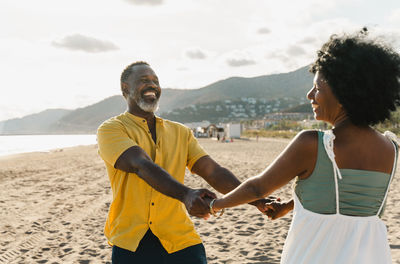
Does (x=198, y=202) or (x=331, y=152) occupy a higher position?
(x=331, y=152)

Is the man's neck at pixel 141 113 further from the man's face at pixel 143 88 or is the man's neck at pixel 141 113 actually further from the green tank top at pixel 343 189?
the green tank top at pixel 343 189

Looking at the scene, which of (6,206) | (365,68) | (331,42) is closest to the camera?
(365,68)

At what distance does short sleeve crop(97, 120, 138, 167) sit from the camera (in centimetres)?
239

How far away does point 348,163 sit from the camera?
63.4 inches

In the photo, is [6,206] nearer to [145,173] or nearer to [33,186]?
[33,186]

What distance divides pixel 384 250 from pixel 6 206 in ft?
30.9

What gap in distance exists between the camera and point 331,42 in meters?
1.73

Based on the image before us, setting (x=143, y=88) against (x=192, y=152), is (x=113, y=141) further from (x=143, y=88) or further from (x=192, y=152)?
(x=192, y=152)

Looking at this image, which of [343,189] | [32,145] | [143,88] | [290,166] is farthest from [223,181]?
[32,145]

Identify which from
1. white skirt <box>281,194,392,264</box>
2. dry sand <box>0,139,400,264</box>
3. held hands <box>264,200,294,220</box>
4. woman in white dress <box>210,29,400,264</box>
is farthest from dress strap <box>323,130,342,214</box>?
dry sand <box>0,139,400,264</box>

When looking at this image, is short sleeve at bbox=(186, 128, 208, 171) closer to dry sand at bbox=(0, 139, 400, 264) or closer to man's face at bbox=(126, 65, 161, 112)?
man's face at bbox=(126, 65, 161, 112)

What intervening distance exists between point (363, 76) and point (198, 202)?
137cm

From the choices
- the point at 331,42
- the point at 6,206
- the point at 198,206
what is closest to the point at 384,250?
the point at 331,42

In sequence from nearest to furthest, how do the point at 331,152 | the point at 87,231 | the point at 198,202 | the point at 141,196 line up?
the point at 331,152 < the point at 141,196 < the point at 198,202 < the point at 87,231
